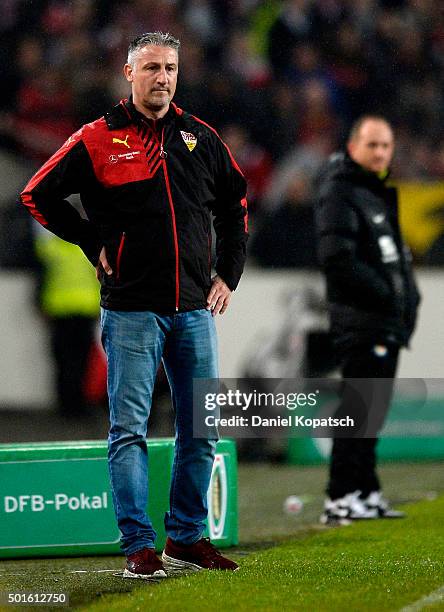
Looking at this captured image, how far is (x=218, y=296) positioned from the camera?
461 cm

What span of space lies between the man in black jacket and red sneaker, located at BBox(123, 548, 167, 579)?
6.81 ft

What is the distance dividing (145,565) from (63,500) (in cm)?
108

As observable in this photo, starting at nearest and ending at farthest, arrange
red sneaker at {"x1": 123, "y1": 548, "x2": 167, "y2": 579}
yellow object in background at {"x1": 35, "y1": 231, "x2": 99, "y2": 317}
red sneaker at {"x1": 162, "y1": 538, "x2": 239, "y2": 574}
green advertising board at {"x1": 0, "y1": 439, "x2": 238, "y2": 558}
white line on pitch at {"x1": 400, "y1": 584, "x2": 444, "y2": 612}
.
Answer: white line on pitch at {"x1": 400, "y1": 584, "x2": 444, "y2": 612}
red sneaker at {"x1": 123, "y1": 548, "x2": 167, "y2": 579}
red sneaker at {"x1": 162, "y1": 538, "x2": 239, "y2": 574}
green advertising board at {"x1": 0, "y1": 439, "x2": 238, "y2": 558}
yellow object in background at {"x1": 35, "y1": 231, "x2": 99, "y2": 317}

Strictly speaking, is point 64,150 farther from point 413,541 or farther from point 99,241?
point 413,541

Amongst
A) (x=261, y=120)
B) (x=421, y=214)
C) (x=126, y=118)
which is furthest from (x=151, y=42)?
(x=261, y=120)

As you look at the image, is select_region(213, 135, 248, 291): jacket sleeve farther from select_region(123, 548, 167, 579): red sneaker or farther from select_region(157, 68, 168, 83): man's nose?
select_region(123, 548, 167, 579): red sneaker

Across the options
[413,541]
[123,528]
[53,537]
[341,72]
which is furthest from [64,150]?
[341,72]

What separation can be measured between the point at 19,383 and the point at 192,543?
674 cm

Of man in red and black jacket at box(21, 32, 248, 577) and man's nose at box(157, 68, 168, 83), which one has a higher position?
man's nose at box(157, 68, 168, 83)

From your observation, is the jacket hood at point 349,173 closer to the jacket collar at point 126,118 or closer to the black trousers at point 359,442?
the black trousers at point 359,442

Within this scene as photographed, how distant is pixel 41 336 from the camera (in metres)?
11.0

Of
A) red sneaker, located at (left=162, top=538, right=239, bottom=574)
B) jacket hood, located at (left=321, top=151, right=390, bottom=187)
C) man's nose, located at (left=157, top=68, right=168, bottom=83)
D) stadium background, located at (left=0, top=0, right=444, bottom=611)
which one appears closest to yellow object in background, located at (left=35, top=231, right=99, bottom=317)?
stadium background, located at (left=0, top=0, right=444, bottom=611)

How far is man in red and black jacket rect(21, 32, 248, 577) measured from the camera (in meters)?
4.35

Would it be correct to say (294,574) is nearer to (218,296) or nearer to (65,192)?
(218,296)
